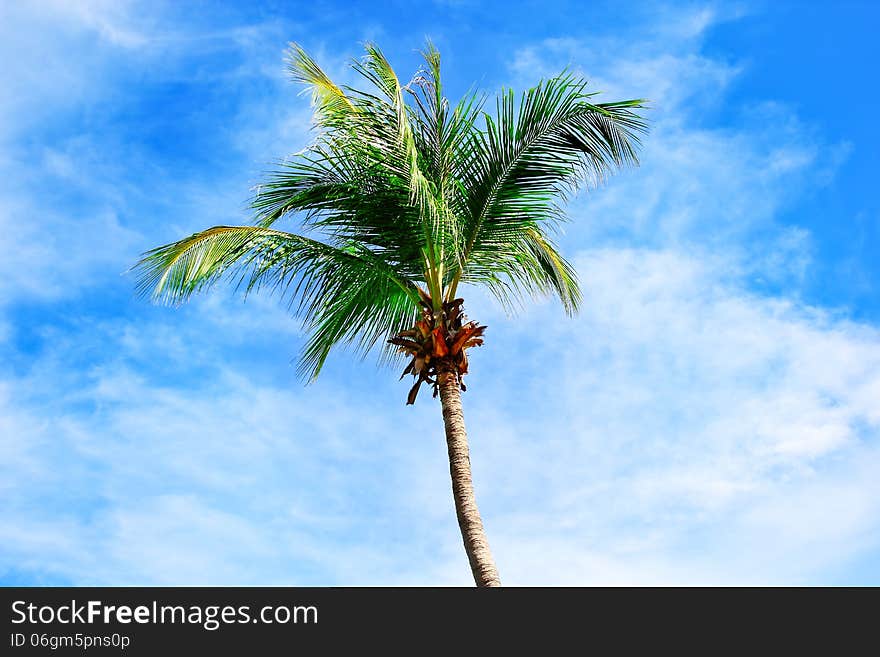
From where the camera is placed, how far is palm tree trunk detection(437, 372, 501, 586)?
8.08 metres

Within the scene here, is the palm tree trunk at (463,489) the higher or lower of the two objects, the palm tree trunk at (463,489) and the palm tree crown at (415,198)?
the lower

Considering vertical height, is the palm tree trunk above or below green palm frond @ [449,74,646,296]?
below

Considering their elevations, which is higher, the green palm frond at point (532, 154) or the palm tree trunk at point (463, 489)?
the green palm frond at point (532, 154)

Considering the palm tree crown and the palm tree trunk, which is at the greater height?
the palm tree crown

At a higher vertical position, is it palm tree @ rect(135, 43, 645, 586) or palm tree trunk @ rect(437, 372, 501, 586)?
palm tree @ rect(135, 43, 645, 586)

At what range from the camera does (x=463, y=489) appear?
8586mm

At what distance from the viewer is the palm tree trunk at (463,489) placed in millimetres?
8078
